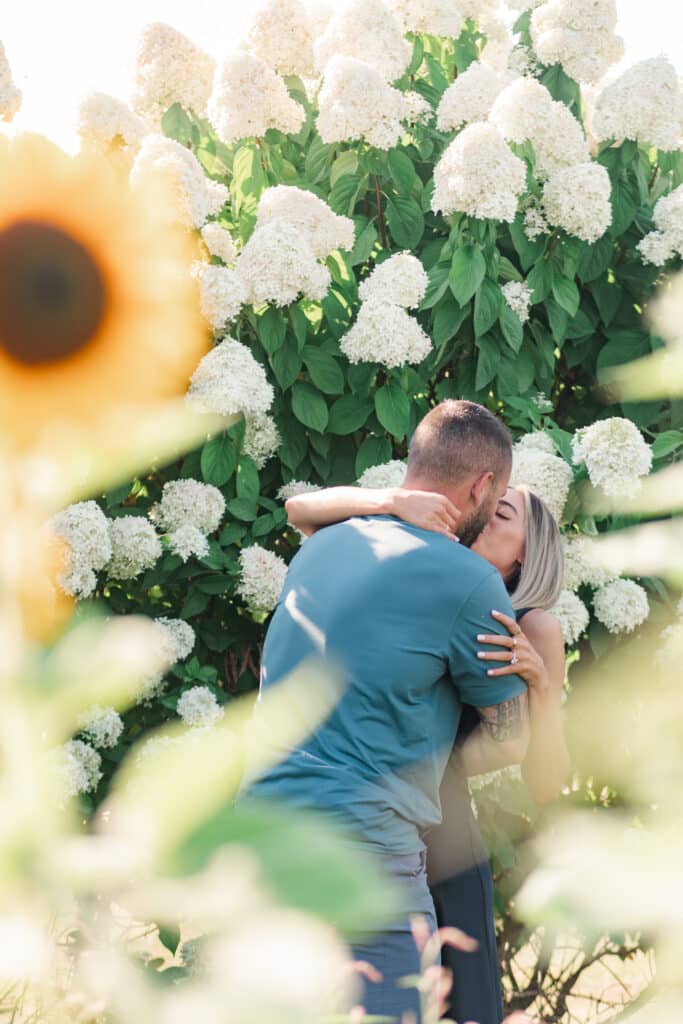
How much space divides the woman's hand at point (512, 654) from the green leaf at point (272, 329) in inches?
61.5

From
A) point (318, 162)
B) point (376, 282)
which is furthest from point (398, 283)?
point (318, 162)

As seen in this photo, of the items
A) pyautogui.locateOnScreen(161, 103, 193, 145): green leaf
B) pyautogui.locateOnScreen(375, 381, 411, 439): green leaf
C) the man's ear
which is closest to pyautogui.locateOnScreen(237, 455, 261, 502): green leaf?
pyautogui.locateOnScreen(375, 381, 411, 439): green leaf

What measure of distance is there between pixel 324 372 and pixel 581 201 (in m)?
1.09

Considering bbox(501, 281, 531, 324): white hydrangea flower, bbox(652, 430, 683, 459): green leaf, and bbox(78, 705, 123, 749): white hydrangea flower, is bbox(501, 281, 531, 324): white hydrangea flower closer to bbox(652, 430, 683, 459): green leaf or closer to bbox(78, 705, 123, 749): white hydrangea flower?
bbox(652, 430, 683, 459): green leaf

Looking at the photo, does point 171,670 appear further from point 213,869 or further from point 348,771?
point 213,869

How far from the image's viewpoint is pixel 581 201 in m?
3.75

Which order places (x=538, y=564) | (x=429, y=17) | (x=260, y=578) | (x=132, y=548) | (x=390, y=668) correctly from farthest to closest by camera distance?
1. (x=429, y=17)
2. (x=260, y=578)
3. (x=132, y=548)
4. (x=538, y=564)
5. (x=390, y=668)

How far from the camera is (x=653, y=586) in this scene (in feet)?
12.3

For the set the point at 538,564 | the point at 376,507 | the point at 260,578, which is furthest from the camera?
the point at 260,578

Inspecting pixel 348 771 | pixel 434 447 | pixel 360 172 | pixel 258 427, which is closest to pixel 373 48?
pixel 360 172

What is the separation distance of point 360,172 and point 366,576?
2.20m

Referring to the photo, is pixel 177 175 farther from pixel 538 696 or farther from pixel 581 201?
pixel 538 696

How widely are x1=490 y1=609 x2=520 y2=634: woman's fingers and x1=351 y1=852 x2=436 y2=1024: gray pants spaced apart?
21.1 inches

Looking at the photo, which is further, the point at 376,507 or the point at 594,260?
the point at 594,260
